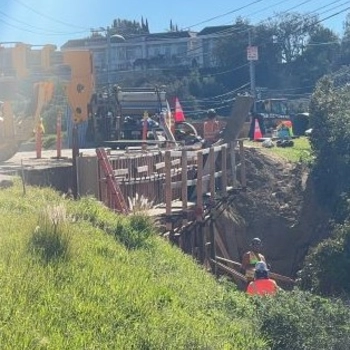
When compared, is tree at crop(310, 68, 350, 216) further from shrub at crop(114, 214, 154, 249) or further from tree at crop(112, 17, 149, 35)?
tree at crop(112, 17, 149, 35)

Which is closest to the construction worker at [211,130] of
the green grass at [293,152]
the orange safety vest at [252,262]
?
the green grass at [293,152]

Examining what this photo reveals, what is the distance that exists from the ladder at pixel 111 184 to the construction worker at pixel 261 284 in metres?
2.73

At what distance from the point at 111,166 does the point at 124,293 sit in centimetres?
965

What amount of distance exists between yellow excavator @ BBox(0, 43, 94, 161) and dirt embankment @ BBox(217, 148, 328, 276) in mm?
5537

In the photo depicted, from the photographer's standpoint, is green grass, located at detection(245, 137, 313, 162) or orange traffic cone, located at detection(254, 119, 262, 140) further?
orange traffic cone, located at detection(254, 119, 262, 140)

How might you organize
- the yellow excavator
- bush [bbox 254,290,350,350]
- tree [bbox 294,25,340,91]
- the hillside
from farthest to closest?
tree [bbox 294,25,340,91] < the yellow excavator < bush [bbox 254,290,350,350] < the hillside

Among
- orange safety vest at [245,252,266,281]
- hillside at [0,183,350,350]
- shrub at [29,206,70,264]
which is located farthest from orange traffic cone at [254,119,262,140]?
shrub at [29,206,70,264]

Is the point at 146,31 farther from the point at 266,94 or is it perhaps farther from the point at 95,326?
the point at 95,326

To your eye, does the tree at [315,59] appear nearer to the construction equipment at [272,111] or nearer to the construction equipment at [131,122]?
the construction equipment at [272,111]

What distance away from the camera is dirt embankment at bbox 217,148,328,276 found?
86.5ft

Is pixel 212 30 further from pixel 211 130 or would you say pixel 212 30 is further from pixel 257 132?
pixel 211 130

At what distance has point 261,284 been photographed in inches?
617

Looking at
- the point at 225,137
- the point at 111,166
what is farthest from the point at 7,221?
the point at 225,137

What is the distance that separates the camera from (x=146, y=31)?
88.6 m
